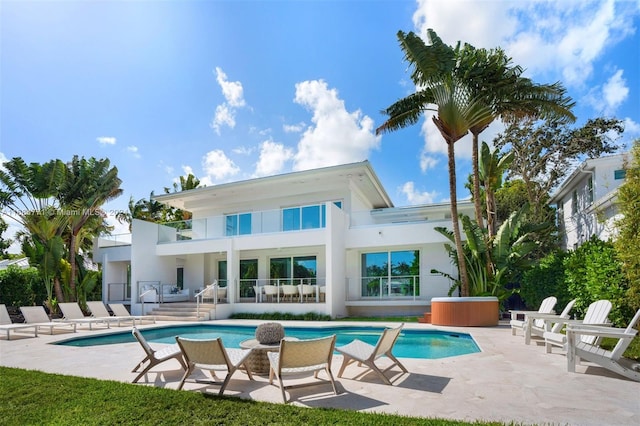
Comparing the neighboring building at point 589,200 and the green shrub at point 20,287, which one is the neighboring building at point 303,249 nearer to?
the green shrub at point 20,287

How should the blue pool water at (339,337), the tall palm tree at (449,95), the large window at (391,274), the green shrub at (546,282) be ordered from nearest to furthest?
the blue pool water at (339,337) < the green shrub at (546,282) < the tall palm tree at (449,95) < the large window at (391,274)

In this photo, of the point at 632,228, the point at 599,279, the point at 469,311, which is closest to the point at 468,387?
the point at 632,228

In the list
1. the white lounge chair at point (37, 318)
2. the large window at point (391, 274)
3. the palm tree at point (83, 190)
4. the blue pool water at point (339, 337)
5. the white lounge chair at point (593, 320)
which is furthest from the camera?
the palm tree at point (83, 190)

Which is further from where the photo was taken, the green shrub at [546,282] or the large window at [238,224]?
the large window at [238,224]

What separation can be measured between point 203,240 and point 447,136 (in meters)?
12.2

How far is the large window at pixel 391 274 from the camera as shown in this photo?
678 inches

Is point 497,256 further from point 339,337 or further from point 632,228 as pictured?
point 339,337

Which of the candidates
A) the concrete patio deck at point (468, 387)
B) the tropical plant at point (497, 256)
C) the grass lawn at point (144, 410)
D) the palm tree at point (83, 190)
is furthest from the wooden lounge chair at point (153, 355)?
the palm tree at point (83, 190)

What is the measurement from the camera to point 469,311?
13023 millimetres

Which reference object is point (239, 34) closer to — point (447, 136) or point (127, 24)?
point (127, 24)

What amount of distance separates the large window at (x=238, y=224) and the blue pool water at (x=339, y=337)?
5.03 m

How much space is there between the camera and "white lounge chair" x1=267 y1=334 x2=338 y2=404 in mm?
5355

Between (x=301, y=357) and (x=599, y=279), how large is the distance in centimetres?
812

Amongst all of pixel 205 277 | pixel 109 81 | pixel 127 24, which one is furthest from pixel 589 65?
pixel 205 277
